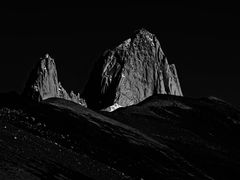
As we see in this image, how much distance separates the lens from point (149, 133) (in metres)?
71.2

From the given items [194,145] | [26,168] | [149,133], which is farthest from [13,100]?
[26,168]

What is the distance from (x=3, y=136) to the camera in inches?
1436

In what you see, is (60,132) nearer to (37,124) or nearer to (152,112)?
(37,124)

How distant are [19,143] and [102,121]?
30.2 meters

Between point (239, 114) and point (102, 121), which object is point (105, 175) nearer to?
point (102, 121)

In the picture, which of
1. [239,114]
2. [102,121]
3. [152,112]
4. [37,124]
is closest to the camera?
[37,124]

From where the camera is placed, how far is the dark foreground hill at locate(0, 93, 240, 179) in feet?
112

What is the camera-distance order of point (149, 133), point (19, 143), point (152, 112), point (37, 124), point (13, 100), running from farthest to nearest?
point (152, 112)
point (149, 133)
point (13, 100)
point (37, 124)
point (19, 143)

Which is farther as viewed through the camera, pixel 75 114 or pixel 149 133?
pixel 149 133

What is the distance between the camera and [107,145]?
50.4 meters

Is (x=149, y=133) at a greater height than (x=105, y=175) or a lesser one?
lesser

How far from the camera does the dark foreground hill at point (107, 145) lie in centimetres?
3419

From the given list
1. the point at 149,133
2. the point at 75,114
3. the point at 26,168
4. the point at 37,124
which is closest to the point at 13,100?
the point at 75,114

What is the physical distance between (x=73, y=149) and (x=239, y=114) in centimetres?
7156
